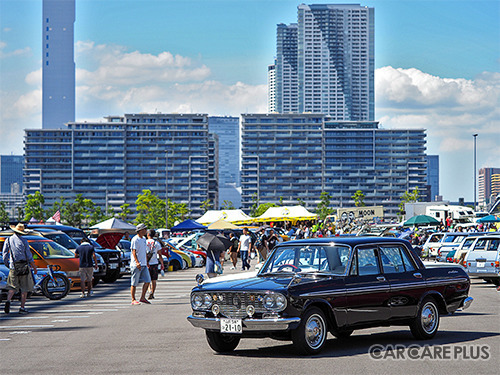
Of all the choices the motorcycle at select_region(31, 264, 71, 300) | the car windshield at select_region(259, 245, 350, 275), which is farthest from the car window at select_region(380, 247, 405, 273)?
the motorcycle at select_region(31, 264, 71, 300)

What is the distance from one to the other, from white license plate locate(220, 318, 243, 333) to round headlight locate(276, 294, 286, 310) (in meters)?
0.56

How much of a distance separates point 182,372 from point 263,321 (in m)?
1.28

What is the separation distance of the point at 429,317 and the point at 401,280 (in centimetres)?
84

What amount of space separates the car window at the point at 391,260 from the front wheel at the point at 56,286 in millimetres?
12123

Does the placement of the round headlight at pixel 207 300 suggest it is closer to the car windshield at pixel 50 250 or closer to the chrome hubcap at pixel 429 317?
the chrome hubcap at pixel 429 317

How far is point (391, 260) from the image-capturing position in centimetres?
1147

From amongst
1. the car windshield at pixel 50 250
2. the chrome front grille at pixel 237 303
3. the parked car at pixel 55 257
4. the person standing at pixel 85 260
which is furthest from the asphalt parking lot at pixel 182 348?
the car windshield at pixel 50 250

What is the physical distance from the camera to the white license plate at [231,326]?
A: 387 inches

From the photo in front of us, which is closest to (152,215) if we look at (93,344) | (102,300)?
(102,300)

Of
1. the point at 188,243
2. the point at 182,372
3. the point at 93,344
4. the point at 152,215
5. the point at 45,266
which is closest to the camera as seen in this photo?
the point at 182,372

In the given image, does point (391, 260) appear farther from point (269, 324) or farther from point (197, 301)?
point (197, 301)

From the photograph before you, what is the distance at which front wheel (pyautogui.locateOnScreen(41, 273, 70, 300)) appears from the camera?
20812mm

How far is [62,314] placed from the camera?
1714 centimetres

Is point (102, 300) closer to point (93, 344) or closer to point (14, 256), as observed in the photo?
point (14, 256)
